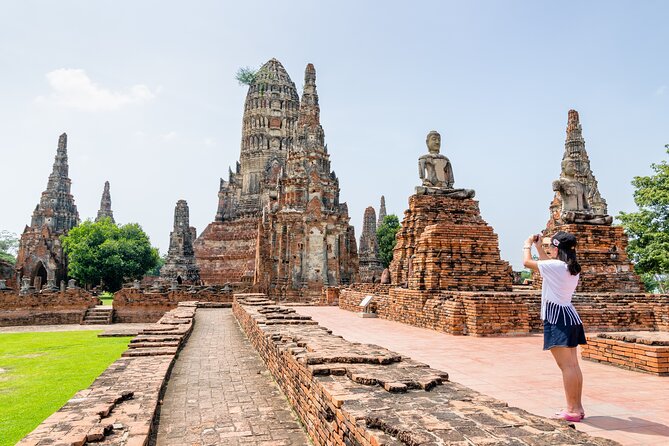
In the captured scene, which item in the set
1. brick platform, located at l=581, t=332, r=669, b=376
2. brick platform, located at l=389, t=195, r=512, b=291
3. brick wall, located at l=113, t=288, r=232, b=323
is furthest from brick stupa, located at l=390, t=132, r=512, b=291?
brick wall, located at l=113, t=288, r=232, b=323

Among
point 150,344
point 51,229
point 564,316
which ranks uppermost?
point 51,229

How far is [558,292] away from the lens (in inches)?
152

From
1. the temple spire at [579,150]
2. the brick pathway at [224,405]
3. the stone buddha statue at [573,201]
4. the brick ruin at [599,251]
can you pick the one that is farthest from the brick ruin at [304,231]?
the brick pathway at [224,405]

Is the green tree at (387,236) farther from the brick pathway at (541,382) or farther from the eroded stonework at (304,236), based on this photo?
the brick pathway at (541,382)

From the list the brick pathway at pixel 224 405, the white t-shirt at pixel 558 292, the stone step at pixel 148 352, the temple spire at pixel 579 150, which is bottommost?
the brick pathway at pixel 224 405

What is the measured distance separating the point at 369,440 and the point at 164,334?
6.32 m

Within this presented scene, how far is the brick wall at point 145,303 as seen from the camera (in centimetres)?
2305

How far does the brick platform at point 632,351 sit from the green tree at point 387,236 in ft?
148

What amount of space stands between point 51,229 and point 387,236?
36794 mm

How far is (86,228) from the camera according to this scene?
4159 cm

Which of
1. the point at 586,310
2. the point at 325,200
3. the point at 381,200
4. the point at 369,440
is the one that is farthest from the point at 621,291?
the point at 381,200

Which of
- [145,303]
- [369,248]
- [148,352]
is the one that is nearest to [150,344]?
[148,352]

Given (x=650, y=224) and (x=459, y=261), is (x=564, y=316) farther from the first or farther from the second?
(x=650, y=224)

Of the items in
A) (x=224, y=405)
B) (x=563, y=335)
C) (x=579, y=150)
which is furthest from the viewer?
(x=579, y=150)
